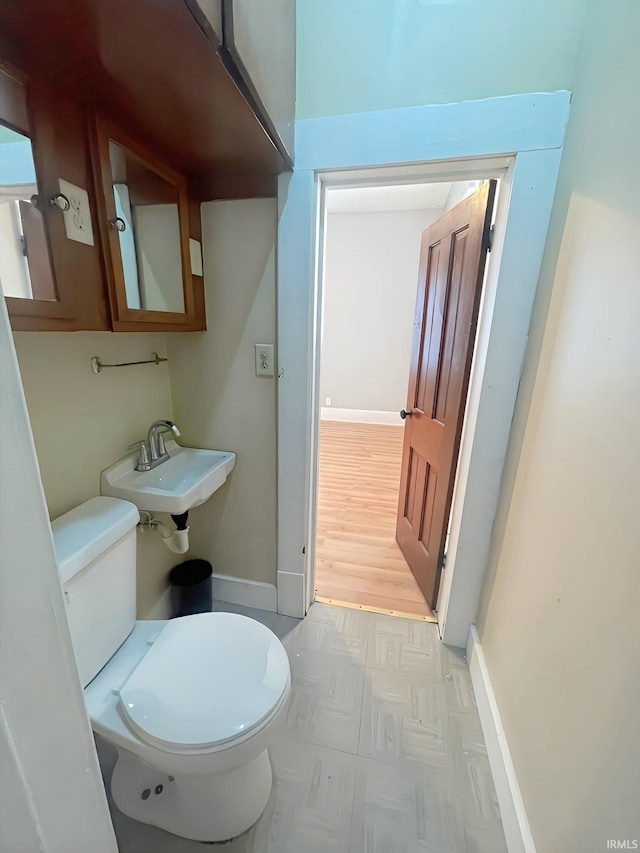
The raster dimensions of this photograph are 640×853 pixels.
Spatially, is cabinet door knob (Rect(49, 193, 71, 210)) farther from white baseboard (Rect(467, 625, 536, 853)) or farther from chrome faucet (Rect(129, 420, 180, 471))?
white baseboard (Rect(467, 625, 536, 853))

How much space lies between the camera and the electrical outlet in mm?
1402

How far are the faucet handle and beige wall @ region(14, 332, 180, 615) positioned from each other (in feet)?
0.10

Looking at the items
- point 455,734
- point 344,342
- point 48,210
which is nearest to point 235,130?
point 48,210

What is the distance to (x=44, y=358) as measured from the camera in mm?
966

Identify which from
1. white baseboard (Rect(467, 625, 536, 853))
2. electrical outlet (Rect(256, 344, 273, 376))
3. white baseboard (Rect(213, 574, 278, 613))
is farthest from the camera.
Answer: white baseboard (Rect(213, 574, 278, 613))

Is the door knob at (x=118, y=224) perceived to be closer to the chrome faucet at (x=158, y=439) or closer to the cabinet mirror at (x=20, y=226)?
the cabinet mirror at (x=20, y=226)

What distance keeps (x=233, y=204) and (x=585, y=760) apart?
1833 mm

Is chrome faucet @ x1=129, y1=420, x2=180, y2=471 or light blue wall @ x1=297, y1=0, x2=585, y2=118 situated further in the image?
chrome faucet @ x1=129, y1=420, x2=180, y2=471

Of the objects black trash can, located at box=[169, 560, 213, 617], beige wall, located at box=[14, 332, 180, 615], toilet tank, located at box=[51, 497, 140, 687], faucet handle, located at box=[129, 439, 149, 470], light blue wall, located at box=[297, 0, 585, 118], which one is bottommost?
black trash can, located at box=[169, 560, 213, 617]

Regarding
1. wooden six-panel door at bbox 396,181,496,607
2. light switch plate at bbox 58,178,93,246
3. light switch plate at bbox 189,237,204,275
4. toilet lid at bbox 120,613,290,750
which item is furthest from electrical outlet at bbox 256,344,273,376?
toilet lid at bbox 120,613,290,750

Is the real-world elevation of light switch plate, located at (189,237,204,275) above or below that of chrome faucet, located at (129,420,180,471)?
above

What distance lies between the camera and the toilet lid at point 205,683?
2.66 feet

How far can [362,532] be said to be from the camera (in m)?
2.38

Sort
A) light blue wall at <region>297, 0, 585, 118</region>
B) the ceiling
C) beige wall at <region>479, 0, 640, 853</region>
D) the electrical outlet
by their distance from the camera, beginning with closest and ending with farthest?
beige wall at <region>479, 0, 640, 853</region> → light blue wall at <region>297, 0, 585, 118</region> → the electrical outlet → the ceiling
